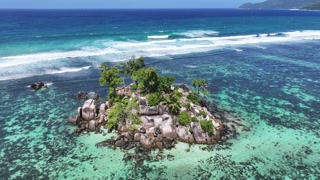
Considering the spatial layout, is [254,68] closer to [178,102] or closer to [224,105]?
[224,105]

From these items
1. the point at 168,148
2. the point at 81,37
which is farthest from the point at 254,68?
the point at 81,37

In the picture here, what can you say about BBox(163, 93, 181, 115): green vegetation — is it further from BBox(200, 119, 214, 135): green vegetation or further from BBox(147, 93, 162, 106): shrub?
BBox(200, 119, 214, 135): green vegetation

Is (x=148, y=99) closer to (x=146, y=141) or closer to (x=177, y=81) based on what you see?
(x=146, y=141)

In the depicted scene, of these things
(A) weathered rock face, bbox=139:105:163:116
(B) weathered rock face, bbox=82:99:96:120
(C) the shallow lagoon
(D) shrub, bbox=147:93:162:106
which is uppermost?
(D) shrub, bbox=147:93:162:106

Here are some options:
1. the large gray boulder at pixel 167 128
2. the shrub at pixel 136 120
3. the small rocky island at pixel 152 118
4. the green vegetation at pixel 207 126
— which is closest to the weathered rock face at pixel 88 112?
the small rocky island at pixel 152 118

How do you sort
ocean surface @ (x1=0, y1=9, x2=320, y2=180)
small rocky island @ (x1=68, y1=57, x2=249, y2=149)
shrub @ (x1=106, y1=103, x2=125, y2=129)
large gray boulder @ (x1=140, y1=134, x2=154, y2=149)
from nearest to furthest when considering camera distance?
ocean surface @ (x1=0, y1=9, x2=320, y2=180) → large gray boulder @ (x1=140, y1=134, x2=154, y2=149) → small rocky island @ (x1=68, y1=57, x2=249, y2=149) → shrub @ (x1=106, y1=103, x2=125, y2=129)

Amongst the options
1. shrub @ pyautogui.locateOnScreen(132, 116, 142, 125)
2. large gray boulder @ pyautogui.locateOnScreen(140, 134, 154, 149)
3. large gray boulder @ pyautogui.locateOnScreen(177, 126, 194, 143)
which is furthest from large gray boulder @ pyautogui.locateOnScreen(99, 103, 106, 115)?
large gray boulder @ pyautogui.locateOnScreen(177, 126, 194, 143)

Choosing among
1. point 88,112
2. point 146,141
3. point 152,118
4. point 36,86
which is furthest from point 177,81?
point 36,86
